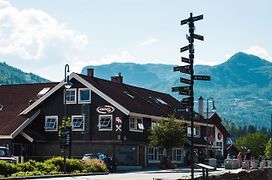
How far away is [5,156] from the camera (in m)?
39.7

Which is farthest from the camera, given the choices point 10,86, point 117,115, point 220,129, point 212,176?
point 220,129

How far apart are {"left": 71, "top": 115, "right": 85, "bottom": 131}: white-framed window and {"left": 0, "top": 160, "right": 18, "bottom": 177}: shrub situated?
2206 cm

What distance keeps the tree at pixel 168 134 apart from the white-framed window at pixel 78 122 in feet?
22.7

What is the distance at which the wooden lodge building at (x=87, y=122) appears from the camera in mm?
54562

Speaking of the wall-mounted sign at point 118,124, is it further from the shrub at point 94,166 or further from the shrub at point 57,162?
the shrub at point 57,162

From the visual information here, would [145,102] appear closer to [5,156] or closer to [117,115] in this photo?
[117,115]

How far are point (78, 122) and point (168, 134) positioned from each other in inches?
359

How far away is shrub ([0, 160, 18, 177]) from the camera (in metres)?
33.2

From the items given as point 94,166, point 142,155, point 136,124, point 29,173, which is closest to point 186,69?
point 29,173

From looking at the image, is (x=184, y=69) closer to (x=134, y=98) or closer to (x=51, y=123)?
(x=134, y=98)

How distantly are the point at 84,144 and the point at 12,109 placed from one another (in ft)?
31.9

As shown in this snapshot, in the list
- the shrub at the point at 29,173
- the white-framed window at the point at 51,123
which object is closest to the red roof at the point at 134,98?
the white-framed window at the point at 51,123

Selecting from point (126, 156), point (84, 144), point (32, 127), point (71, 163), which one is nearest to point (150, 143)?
point (126, 156)

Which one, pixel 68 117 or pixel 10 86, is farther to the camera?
pixel 10 86
